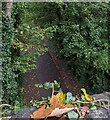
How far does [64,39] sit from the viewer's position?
4.90 m

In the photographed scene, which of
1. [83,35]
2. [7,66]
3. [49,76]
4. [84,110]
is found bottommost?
[84,110]

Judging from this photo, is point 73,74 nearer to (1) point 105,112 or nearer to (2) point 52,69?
(2) point 52,69

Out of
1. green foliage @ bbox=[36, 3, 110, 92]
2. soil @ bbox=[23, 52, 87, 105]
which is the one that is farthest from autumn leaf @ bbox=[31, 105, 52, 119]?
soil @ bbox=[23, 52, 87, 105]

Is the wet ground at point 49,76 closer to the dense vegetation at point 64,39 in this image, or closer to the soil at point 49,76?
the soil at point 49,76

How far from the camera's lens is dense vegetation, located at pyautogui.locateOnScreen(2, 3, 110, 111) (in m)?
4.29

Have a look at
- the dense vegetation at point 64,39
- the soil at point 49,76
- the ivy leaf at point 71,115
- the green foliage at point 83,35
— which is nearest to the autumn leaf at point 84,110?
the ivy leaf at point 71,115

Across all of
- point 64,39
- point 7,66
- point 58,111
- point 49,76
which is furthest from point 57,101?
point 49,76

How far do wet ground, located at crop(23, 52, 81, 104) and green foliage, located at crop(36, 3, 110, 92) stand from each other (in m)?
0.49

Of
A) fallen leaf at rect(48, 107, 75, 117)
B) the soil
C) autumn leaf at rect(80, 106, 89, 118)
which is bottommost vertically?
autumn leaf at rect(80, 106, 89, 118)

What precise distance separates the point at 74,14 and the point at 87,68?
1.14 m

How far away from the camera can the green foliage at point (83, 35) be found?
4.81 metres

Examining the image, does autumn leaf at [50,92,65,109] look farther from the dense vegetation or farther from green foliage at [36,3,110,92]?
green foliage at [36,3,110,92]

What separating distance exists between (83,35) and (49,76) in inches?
53.9

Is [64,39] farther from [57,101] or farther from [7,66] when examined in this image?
[57,101]
